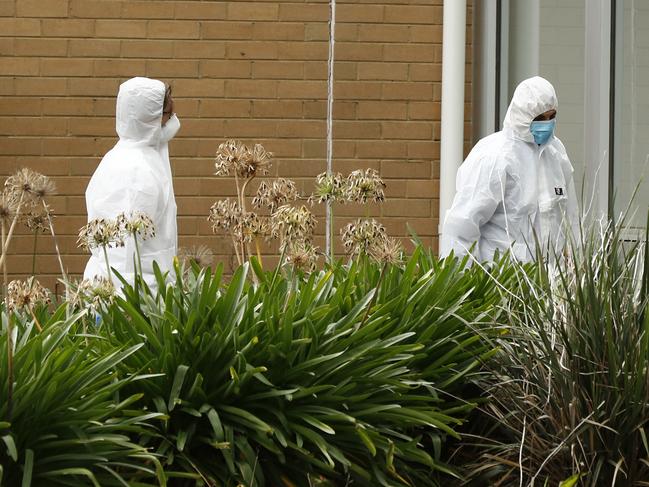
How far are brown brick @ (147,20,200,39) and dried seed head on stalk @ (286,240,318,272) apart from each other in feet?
18.8

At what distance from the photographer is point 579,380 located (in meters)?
3.53

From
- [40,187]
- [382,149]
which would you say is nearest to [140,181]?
[40,187]

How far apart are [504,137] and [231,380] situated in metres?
3.42

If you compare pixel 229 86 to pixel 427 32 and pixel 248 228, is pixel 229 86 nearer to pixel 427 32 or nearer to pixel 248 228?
pixel 427 32

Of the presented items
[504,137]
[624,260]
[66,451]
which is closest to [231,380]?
[66,451]

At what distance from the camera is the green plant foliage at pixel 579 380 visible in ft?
11.4

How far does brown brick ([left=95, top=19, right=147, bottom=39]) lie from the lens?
9.60 meters

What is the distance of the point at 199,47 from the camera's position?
9.63m

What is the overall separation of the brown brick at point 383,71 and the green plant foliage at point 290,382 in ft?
19.4

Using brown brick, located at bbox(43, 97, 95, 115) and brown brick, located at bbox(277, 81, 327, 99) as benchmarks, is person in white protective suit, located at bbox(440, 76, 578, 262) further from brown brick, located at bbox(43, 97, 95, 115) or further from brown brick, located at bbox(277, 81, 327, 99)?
brown brick, located at bbox(43, 97, 95, 115)

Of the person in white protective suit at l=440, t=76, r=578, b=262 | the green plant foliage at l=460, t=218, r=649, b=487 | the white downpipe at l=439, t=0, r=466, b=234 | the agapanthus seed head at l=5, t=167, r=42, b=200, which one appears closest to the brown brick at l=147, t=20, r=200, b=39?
the white downpipe at l=439, t=0, r=466, b=234

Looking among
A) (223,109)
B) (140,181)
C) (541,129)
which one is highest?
(223,109)

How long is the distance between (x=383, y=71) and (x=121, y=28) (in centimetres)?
184

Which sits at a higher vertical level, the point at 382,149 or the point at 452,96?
the point at 452,96
